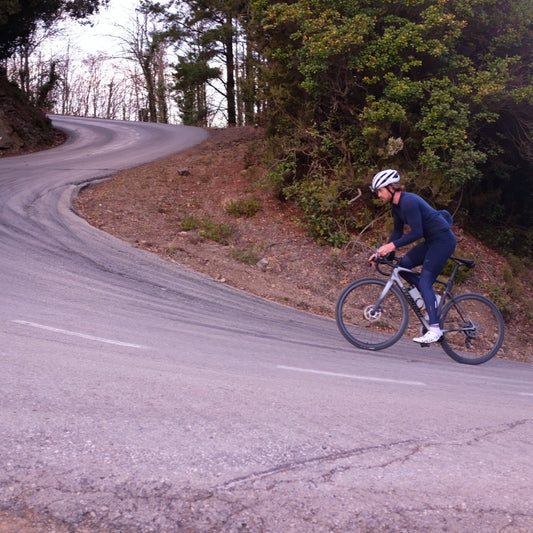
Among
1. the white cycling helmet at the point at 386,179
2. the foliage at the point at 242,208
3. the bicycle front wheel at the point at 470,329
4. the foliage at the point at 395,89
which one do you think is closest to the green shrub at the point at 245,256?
the foliage at the point at 395,89

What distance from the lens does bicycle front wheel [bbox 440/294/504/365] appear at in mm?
7414

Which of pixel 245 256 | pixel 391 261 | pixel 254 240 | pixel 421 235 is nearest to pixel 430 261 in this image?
pixel 421 235

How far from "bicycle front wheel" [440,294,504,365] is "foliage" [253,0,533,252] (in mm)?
6969

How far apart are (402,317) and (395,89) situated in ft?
26.0

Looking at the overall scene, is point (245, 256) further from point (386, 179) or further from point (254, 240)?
point (386, 179)

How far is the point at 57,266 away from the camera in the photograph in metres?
9.70

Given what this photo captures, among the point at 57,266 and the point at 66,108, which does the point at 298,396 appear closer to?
the point at 57,266

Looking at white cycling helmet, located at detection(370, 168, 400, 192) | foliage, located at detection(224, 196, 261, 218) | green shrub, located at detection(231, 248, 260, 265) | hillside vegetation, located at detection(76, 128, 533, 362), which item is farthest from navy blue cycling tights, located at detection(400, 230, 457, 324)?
foliage, located at detection(224, 196, 261, 218)

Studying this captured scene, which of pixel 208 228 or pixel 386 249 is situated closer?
pixel 386 249

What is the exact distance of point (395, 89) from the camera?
13.5m

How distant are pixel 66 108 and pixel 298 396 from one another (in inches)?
Result: 2471

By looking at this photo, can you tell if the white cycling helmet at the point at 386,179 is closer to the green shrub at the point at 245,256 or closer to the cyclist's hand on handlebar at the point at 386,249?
the cyclist's hand on handlebar at the point at 386,249

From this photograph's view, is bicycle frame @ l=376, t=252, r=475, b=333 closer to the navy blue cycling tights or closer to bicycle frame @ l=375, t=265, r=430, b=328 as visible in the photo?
bicycle frame @ l=375, t=265, r=430, b=328

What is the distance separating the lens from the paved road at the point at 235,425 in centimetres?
282
